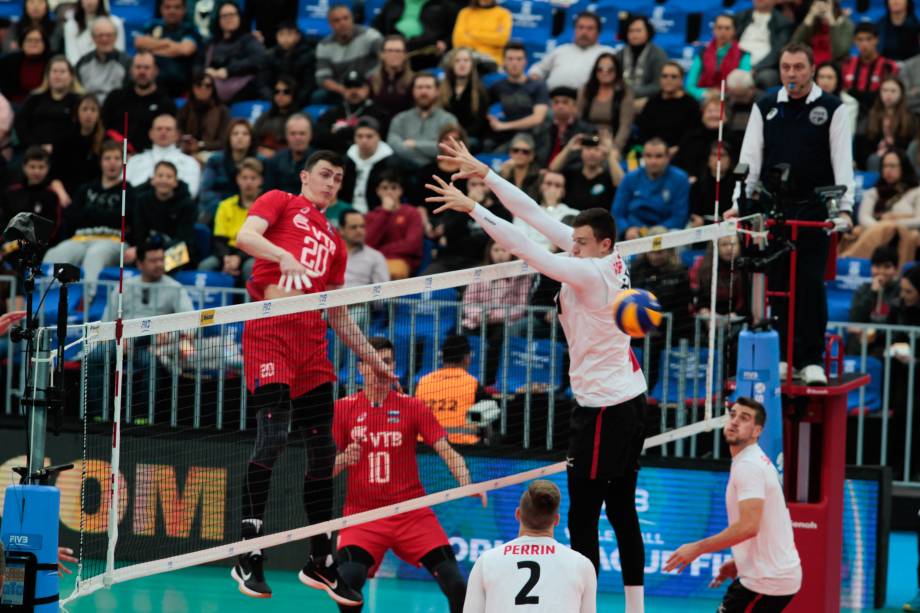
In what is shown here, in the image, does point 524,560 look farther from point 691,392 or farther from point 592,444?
point 691,392

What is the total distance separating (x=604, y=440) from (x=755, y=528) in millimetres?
1101

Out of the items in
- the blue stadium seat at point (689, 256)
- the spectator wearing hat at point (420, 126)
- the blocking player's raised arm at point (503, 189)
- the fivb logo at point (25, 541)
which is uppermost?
the spectator wearing hat at point (420, 126)

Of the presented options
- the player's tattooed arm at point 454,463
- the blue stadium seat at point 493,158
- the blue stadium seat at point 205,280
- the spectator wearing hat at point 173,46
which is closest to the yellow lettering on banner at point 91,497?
the blue stadium seat at point 205,280

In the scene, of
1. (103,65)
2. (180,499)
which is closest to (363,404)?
(180,499)

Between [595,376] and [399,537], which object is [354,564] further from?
[595,376]

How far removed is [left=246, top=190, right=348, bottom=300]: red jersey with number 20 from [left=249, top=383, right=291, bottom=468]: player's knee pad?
647 mm

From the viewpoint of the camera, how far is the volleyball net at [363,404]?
9359 mm

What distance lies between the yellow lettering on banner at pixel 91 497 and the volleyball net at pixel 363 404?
0.09 ft

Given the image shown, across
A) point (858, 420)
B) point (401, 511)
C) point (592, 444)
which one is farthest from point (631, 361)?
point (858, 420)

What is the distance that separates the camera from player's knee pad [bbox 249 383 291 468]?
9.08 m

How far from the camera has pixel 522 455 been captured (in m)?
12.5

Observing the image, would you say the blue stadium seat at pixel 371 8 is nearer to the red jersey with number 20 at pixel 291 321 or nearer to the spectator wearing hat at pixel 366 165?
the spectator wearing hat at pixel 366 165

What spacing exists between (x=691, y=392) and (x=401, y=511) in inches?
170

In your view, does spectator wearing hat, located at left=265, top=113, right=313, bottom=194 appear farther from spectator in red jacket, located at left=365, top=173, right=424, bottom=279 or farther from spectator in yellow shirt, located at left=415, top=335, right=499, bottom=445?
spectator in yellow shirt, located at left=415, top=335, right=499, bottom=445
